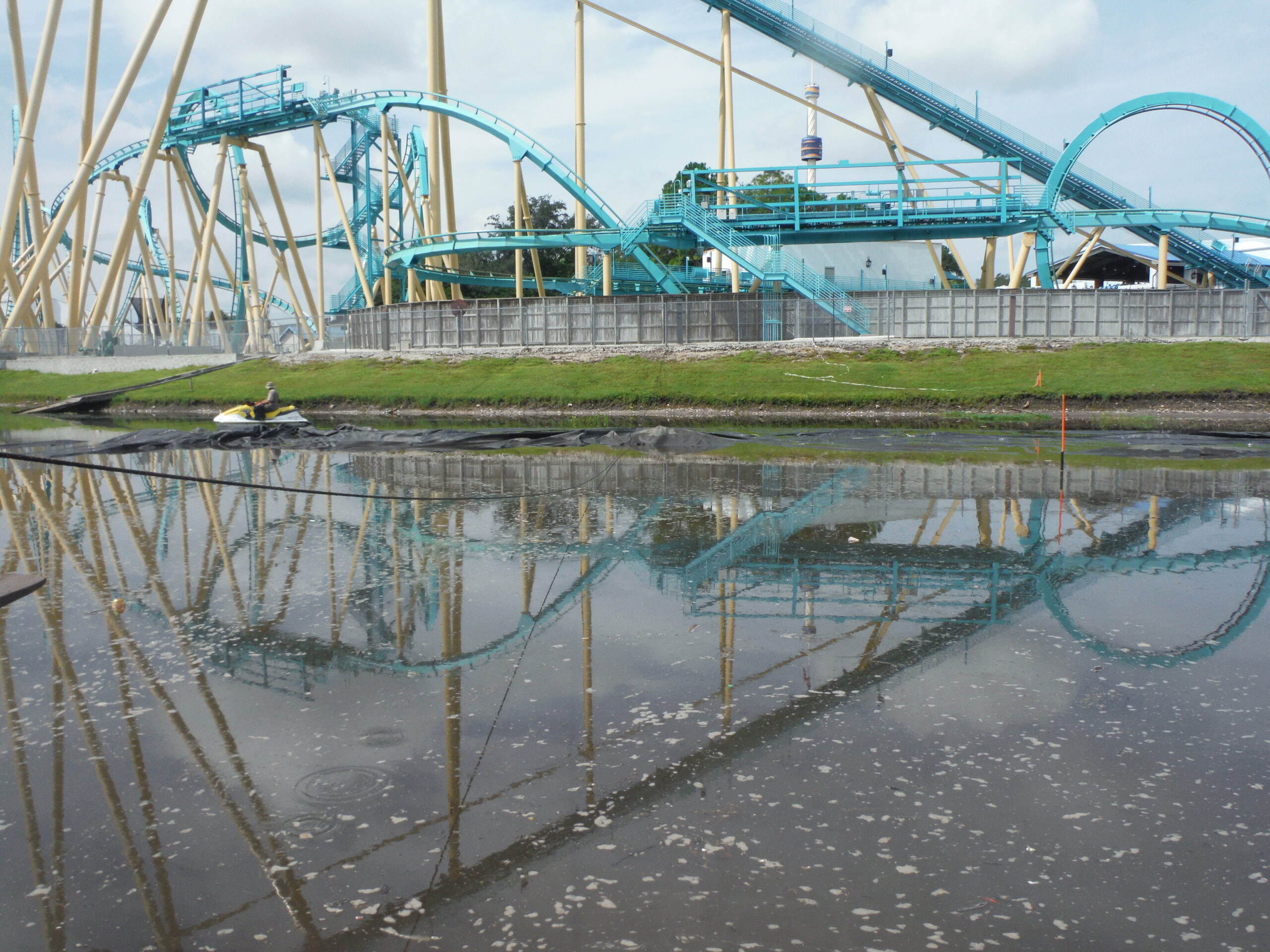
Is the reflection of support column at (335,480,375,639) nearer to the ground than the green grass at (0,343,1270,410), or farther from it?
nearer to the ground

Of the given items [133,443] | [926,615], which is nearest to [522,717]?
[926,615]

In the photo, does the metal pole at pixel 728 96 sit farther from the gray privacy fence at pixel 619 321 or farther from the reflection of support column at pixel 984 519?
the reflection of support column at pixel 984 519

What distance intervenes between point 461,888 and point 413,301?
43.0 m

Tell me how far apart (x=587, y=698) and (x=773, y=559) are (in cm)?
421

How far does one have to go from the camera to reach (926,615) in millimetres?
8062

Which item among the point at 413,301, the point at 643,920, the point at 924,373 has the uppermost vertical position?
the point at 413,301

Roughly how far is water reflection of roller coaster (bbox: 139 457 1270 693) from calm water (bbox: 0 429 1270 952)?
6 centimetres

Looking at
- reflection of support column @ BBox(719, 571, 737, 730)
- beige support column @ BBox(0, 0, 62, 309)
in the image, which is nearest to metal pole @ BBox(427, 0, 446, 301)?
beige support column @ BBox(0, 0, 62, 309)

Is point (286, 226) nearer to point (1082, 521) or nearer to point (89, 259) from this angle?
point (89, 259)

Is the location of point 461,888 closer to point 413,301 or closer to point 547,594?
point 547,594

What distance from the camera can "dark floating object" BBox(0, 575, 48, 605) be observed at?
29.0ft

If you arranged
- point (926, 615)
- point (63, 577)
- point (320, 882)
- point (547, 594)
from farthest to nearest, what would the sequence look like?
point (63, 577) → point (547, 594) → point (926, 615) → point (320, 882)

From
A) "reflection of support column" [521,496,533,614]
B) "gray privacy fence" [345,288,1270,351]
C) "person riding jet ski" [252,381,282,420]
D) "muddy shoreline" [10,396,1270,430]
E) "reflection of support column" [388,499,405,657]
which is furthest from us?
"gray privacy fence" [345,288,1270,351]

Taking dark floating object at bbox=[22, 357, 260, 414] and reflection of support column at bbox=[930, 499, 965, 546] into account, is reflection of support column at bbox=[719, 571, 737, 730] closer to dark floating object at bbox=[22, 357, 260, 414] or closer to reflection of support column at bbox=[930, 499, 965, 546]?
reflection of support column at bbox=[930, 499, 965, 546]
